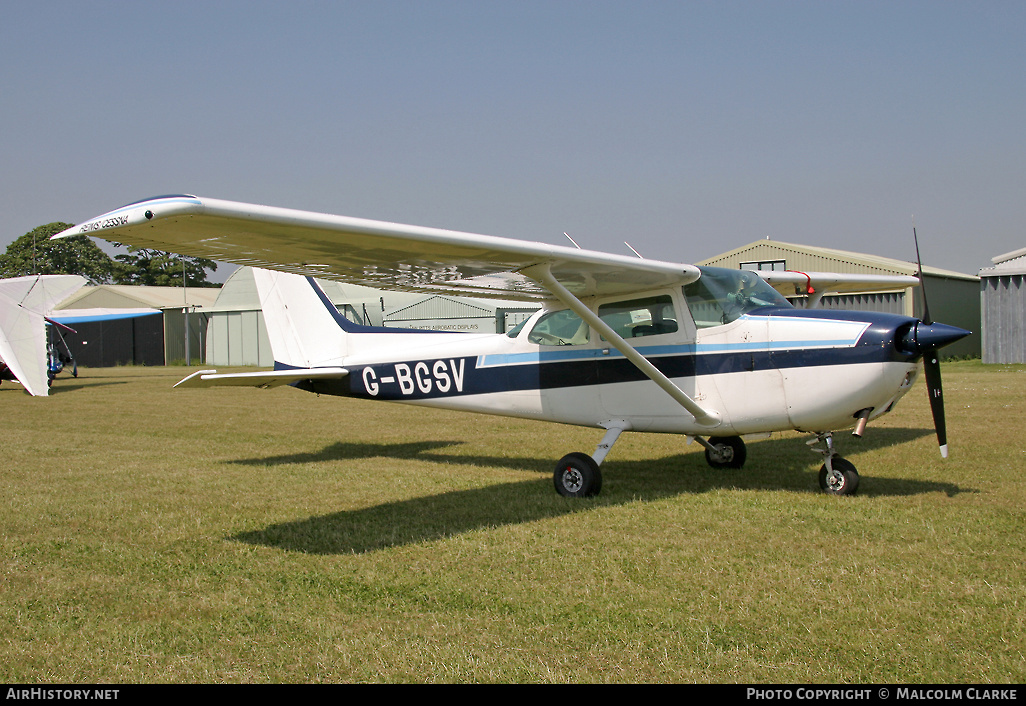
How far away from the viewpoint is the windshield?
24.2 ft

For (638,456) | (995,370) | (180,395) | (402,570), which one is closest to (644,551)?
(402,570)

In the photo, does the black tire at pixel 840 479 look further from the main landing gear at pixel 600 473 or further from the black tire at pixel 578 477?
the black tire at pixel 578 477

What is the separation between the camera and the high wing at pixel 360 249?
4.39m

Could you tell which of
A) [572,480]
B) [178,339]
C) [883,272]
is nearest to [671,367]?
[572,480]

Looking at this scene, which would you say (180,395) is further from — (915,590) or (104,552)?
(915,590)

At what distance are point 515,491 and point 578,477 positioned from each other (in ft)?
2.20

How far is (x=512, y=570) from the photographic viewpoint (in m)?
4.84

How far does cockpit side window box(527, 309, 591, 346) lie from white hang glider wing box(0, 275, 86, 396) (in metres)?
18.0

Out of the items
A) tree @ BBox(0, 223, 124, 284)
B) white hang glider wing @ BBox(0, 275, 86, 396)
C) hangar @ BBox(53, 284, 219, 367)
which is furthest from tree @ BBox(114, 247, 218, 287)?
white hang glider wing @ BBox(0, 275, 86, 396)

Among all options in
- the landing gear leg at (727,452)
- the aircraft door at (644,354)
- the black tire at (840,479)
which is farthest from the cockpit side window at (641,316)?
the black tire at (840,479)

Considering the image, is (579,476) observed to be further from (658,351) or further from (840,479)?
(840,479)

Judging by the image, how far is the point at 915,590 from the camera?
13.9ft

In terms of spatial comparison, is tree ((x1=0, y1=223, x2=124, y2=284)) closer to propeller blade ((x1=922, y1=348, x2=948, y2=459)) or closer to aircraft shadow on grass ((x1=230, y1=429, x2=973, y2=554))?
aircraft shadow on grass ((x1=230, y1=429, x2=973, y2=554))

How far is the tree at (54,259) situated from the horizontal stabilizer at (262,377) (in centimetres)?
8174
